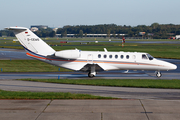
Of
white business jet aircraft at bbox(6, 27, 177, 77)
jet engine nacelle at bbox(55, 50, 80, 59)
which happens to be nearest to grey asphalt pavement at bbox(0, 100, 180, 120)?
jet engine nacelle at bbox(55, 50, 80, 59)

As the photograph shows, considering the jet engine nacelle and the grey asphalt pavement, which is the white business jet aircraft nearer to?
the jet engine nacelle

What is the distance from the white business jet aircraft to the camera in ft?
87.0

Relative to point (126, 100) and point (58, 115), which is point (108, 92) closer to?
point (126, 100)

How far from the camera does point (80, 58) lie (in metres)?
26.7

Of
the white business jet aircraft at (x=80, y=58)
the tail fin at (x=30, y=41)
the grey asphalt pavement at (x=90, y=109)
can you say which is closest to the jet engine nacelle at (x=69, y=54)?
the white business jet aircraft at (x=80, y=58)

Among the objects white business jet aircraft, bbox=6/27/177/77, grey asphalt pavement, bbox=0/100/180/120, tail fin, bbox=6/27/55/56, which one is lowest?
grey asphalt pavement, bbox=0/100/180/120

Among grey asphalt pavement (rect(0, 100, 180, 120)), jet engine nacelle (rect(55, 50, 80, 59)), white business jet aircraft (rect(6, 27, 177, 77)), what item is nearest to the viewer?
grey asphalt pavement (rect(0, 100, 180, 120))

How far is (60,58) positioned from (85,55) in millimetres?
2546

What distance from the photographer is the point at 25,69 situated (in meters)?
33.3

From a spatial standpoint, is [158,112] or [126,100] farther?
[126,100]

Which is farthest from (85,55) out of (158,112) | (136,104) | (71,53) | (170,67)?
(158,112)

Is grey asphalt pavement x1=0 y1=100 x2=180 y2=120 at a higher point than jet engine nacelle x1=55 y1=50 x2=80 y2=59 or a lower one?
lower

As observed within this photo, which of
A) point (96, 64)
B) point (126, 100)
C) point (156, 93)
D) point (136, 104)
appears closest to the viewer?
point (136, 104)

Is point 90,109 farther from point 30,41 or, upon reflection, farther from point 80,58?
point 30,41
